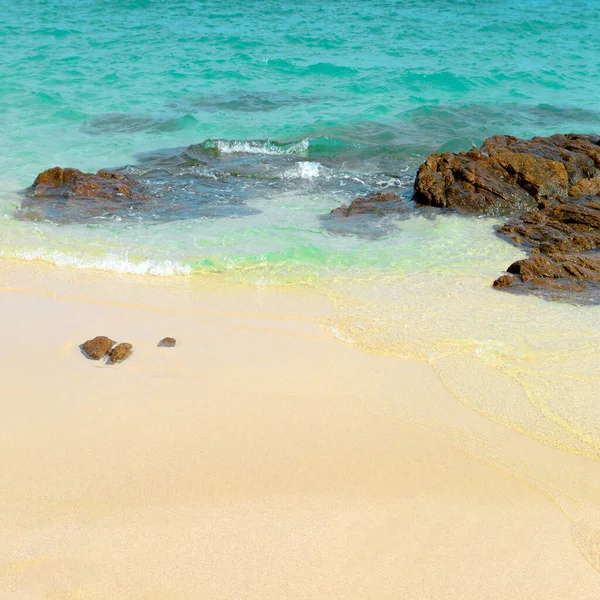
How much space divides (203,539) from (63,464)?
1277 mm

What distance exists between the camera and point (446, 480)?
5059 millimetres

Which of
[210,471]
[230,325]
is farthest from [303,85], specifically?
[210,471]

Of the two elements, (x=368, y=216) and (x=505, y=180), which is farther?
(x=505, y=180)

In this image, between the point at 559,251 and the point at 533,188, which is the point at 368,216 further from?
the point at 559,251

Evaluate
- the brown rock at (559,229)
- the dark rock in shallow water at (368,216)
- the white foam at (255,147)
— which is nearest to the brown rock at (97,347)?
the dark rock in shallow water at (368,216)

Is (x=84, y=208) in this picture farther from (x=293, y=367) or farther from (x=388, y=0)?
(x=388, y=0)

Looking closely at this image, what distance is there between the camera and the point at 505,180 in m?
10.9

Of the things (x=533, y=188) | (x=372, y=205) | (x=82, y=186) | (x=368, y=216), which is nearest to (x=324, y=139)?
(x=372, y=205)

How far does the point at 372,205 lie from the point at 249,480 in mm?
6427

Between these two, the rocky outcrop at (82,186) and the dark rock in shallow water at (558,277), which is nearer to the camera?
the dark rock in shallow water at (558,277)

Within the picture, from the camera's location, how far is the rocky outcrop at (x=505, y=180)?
34.8 ft

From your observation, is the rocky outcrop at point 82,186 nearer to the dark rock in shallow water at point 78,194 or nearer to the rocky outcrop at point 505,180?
the dark rock in shallow water at point 78,194

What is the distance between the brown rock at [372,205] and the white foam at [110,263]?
9.35 feet

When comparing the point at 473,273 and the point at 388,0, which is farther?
the point at 388,0
